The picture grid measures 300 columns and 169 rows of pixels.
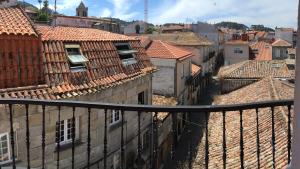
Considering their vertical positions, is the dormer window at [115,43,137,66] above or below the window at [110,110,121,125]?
above

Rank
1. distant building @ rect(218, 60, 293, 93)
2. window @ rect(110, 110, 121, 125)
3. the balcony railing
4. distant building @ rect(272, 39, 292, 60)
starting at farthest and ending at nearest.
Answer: distant building @ rect(272, 39, 292, 60), distant building @ rect(218, 60, 293, 93), window @ rect(110, 110, 121, 125), the balcony railing

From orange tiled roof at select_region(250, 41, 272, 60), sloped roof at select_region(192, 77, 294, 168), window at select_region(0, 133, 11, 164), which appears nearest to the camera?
sloped roof at select_region(192, 77, 294, 168)

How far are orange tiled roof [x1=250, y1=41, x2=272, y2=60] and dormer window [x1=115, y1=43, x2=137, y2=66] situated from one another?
31.7 meters

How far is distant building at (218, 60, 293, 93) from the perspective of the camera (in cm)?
2884

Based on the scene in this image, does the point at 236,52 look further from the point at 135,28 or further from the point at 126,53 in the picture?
the point at 126,53

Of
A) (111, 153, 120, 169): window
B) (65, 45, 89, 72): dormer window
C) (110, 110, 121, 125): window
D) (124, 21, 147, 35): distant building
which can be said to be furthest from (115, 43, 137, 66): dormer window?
(124, 21, 147, 35): distant building

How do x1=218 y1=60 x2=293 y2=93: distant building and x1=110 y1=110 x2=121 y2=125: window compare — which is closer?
x1=110 y1=110 x2=121 y2=125: window

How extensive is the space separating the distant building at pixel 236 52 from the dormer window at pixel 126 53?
1434 inches

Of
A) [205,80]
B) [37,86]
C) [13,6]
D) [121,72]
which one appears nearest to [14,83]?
[37,86]

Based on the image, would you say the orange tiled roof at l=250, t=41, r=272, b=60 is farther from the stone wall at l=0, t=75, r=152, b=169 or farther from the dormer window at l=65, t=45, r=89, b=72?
the dormer window at l=65, t=45, r=89, b=72

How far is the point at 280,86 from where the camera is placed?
21203 millimetres

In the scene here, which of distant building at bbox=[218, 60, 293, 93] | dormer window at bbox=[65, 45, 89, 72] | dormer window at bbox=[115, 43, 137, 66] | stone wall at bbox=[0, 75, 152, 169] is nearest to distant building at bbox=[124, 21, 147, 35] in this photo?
distant building at bbox=[218, 60, 293, 93]

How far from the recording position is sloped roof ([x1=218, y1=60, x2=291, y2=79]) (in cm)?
2939

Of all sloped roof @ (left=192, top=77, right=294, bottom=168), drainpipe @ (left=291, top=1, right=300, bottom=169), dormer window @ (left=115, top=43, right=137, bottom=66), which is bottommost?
sloped roof @ (left=192, top=77, right=294, bottom=168)
